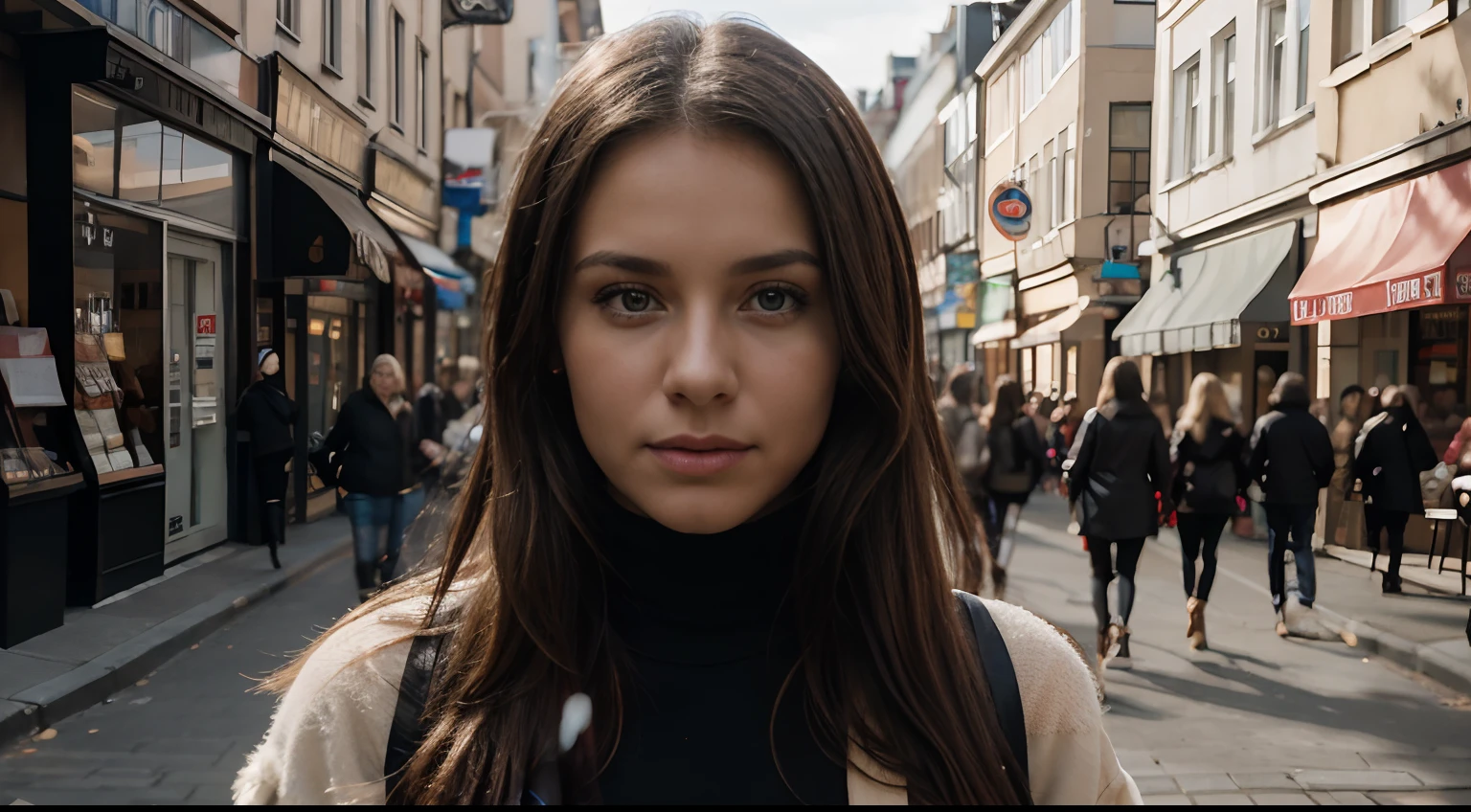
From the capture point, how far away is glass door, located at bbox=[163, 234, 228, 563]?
2.94m

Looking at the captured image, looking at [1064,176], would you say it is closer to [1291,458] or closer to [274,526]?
[274,526]

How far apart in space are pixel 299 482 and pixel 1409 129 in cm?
636

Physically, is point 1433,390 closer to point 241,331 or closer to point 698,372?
point 241,331

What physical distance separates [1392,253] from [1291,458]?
1.66m

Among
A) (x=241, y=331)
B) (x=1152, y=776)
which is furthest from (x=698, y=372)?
(x=1152, y=776)

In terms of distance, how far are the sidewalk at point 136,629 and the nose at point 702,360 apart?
10.3ft

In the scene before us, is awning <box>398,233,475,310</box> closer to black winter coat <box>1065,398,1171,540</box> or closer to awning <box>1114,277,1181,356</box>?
awning <box>1114,277,1181,356</box>

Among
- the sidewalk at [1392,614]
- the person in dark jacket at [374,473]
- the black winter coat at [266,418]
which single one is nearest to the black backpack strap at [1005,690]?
the black winter coat at [266,418]

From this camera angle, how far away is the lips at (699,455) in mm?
985

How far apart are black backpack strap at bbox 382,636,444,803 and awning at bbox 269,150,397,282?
5.91 ft

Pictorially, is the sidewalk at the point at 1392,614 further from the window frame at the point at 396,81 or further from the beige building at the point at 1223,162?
the window frame at the point at 396,81

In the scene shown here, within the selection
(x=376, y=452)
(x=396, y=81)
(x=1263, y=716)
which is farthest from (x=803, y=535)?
(x=376, y=452)

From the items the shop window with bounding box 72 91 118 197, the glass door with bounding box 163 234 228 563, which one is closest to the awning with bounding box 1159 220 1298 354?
the glass door with bounding box 163 234 228 563

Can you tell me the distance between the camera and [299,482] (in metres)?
5.54
